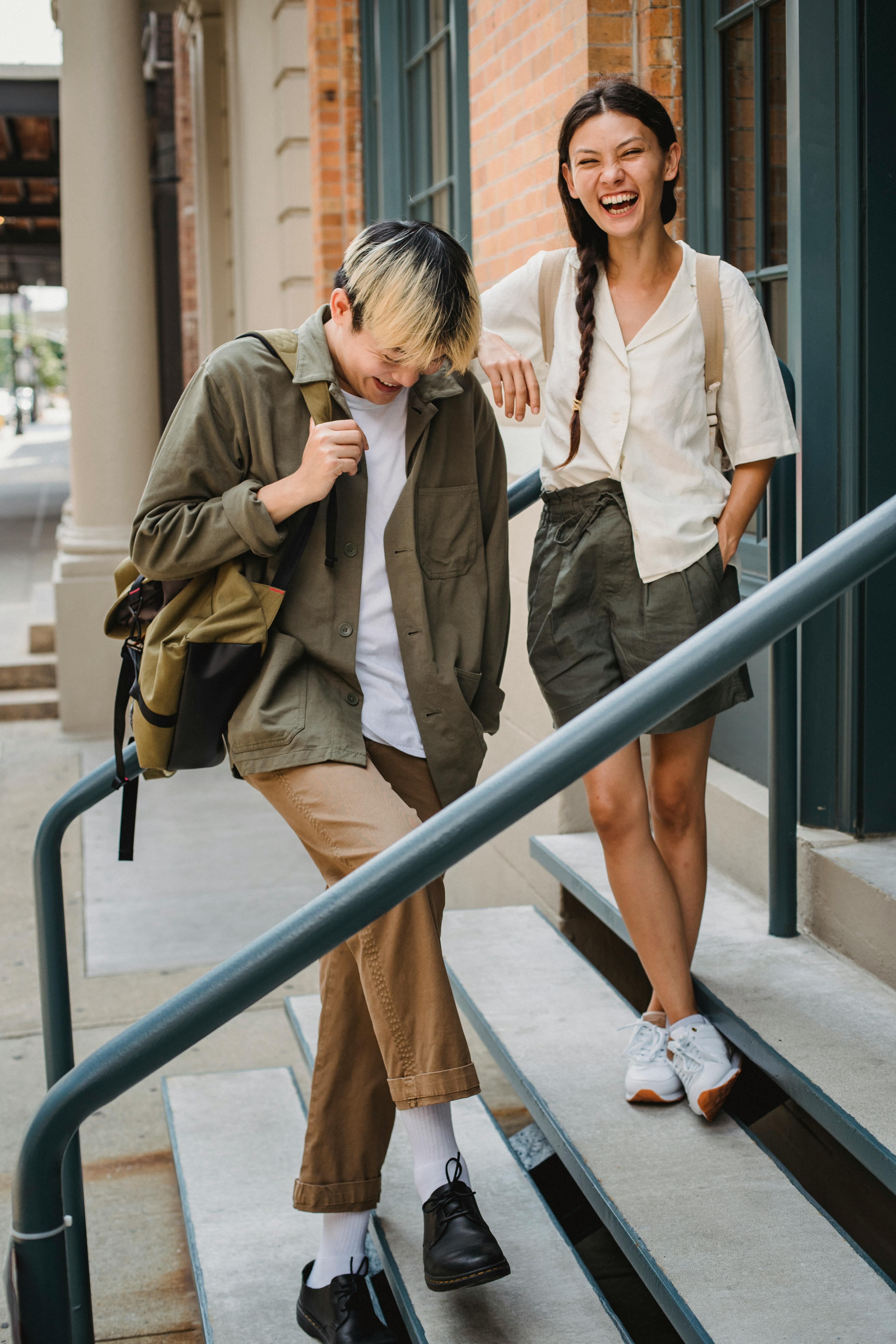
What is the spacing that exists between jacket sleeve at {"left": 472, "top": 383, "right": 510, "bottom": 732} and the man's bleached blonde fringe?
29 cm

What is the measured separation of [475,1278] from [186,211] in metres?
13.5

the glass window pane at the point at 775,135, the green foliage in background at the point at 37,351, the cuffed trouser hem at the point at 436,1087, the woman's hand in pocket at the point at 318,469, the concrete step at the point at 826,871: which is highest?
the green foliage in background at the point at 37,351

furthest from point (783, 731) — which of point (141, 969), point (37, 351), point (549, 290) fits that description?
point (37, 351)

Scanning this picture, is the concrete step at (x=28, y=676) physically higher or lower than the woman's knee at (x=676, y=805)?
lower

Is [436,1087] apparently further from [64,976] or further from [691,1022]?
[64,976]

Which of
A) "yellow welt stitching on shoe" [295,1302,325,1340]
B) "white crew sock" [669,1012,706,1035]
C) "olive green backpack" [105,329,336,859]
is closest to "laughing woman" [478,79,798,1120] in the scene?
"white crew sock" [669,1012,706,1035]

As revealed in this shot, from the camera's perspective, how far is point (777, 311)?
11.1 ft

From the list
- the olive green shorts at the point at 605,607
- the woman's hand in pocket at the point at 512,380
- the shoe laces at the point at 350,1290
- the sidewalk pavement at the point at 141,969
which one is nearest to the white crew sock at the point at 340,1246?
the shoe laces at the point at 350,1290

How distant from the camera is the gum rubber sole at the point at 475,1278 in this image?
6.82 ft

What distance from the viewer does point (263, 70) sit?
8.05m

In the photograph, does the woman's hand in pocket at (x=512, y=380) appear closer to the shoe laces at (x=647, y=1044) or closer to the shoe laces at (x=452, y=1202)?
the shoe laces at (x=647, y=1044)

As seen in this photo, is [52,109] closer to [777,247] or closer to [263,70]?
[263,70]

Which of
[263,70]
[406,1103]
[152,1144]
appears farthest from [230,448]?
[263,70]

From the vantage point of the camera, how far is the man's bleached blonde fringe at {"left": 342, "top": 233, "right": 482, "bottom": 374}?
2078 mm
